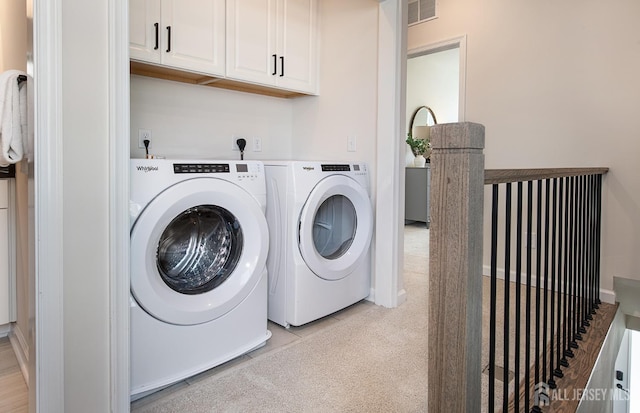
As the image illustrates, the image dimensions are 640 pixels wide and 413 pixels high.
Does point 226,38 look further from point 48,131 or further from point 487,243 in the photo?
point 487,243

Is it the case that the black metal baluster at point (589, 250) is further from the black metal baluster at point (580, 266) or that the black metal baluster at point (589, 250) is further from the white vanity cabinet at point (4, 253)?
the white vanity cabinet at point (4, 253)

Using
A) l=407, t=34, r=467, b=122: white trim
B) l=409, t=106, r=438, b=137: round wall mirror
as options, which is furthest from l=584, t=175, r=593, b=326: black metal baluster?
l=409, t=106, r=438, b=137: round wall mirror

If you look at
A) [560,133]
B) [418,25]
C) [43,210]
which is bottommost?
[43,210]

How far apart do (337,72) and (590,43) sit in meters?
1.73

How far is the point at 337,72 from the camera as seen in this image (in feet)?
9.05

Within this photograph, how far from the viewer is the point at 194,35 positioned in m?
2.18

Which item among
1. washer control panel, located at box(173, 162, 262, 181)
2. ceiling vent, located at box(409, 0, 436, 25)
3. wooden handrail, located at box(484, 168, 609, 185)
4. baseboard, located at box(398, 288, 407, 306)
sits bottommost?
baseboard, located at box(398, 288, 407, 306)

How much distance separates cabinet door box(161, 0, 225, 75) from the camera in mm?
2084

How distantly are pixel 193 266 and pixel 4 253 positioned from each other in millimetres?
1057

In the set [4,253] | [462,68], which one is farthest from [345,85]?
[4,253]

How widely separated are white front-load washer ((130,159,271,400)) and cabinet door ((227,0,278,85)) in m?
0.76

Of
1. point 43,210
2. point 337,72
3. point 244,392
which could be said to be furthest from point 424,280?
point 43,210

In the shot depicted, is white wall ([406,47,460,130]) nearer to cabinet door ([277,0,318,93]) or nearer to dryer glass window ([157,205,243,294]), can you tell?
cabinet door ([277,0,318,93])

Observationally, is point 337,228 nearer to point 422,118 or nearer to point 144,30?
point 144,30
